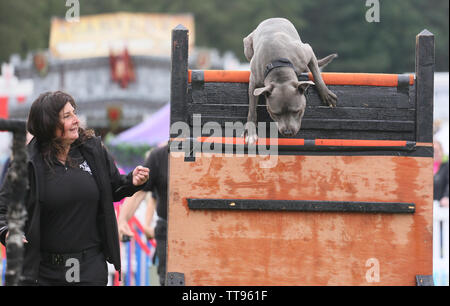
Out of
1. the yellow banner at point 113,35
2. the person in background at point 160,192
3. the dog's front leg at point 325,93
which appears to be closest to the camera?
the dog's front leg at point 325,93

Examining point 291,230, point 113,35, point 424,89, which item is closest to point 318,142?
point 291,230

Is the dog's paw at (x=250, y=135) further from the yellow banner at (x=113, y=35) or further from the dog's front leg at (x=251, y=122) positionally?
the yellow banner at (x=113, y=35)

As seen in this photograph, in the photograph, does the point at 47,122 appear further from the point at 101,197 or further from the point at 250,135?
the point at 250,135

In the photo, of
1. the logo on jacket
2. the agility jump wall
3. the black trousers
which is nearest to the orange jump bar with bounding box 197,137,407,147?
the agility jump wall

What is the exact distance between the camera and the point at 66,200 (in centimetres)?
451

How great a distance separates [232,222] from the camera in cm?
529

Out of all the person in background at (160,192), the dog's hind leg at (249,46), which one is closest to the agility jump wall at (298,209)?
the dog's hind leg at (249,46)

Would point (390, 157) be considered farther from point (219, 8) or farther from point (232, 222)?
point (219, 8)

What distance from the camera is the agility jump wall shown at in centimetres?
528

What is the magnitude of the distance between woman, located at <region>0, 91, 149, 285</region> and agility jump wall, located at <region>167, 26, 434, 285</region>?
65 centimetres

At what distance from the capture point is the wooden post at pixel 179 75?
213 inches
